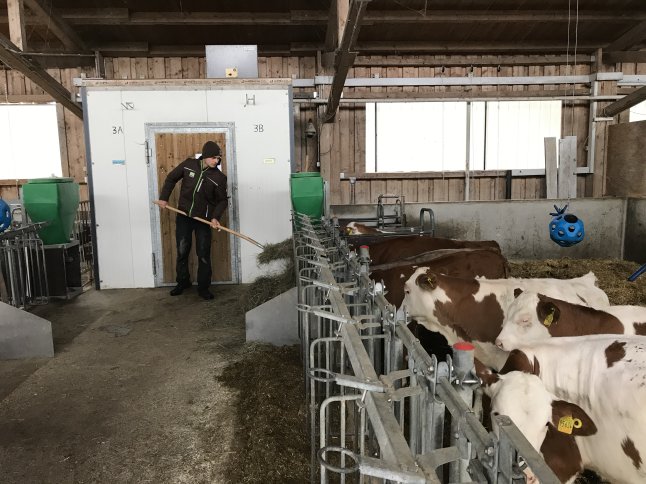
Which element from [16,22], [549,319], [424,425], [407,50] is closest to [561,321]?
[549,319]

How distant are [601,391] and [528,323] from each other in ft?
2.67

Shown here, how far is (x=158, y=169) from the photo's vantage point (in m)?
7.63

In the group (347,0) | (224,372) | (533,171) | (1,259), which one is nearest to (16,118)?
(1,259)

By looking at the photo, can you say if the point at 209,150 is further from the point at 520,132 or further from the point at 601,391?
the point at 520,132

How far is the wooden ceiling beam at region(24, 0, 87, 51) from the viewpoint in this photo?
854 centimetres

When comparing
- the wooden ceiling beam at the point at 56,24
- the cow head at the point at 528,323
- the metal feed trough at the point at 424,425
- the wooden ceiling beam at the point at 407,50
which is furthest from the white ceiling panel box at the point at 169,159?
the metal feed trough at the point at 424,425

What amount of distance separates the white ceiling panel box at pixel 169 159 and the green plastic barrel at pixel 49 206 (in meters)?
0.46

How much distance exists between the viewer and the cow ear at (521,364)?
2663 millimetres

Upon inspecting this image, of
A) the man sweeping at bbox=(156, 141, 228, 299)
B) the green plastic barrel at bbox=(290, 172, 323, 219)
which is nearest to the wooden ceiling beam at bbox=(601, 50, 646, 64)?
the green plastic barrel at bbox=(290, 172, 323, 219)

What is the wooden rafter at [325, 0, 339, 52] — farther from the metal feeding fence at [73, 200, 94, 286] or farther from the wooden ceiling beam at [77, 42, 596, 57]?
the metal feeding fence at [73, 200, 94, 286]

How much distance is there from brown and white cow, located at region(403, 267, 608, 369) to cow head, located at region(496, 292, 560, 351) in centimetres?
51

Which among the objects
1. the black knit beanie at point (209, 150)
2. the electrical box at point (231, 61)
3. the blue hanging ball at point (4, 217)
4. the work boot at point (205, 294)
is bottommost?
the work boot at point (205, 294)

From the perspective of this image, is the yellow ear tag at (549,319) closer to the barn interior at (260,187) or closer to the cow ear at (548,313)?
the cow ear at (548,313)

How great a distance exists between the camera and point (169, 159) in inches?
301
